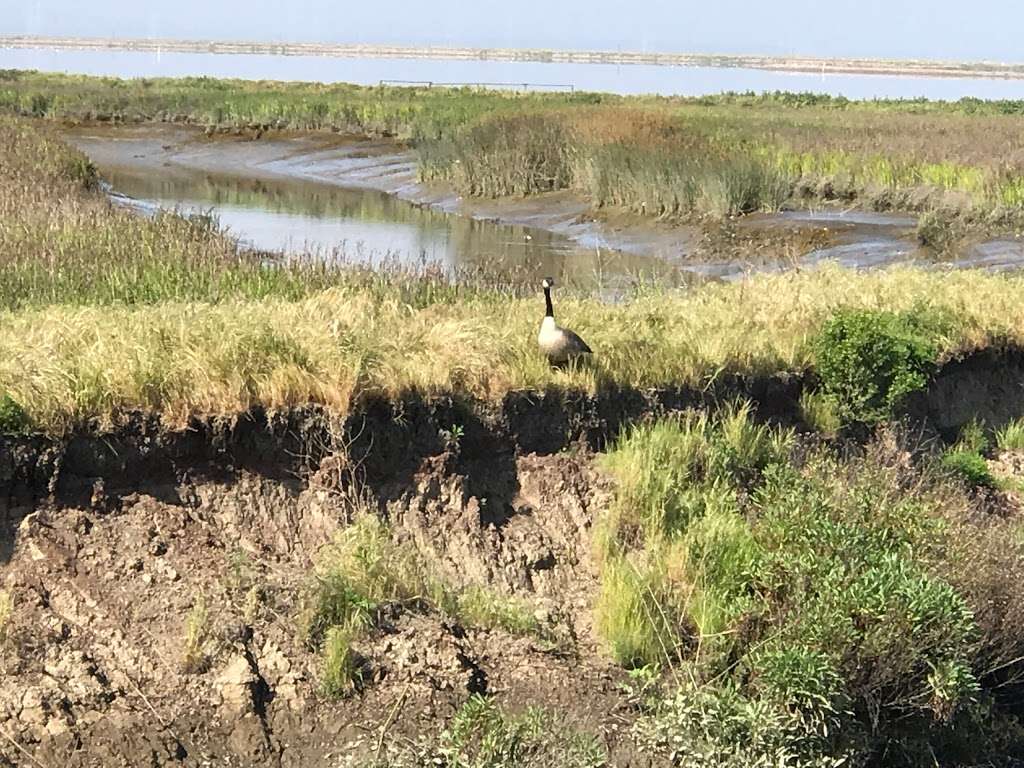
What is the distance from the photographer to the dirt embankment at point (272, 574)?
659 cm

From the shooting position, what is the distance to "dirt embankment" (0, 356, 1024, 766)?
6590mm

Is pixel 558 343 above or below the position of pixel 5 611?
above

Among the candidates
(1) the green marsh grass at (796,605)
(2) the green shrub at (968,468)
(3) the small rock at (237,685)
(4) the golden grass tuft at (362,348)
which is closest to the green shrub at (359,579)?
(3) the small rock at (237,685)

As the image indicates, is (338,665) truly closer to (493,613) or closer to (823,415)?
(493,613)

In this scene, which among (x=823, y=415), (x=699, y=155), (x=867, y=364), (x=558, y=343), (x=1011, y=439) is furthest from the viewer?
(x=699, y=155)

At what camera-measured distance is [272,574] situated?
7.45 m

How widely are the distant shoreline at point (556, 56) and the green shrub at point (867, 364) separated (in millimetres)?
131115

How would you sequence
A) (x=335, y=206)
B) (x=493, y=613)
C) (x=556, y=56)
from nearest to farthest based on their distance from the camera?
(x=493, y=613), (x=335, y=206), (x=556, y=56)

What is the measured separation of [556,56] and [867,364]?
164370 mm

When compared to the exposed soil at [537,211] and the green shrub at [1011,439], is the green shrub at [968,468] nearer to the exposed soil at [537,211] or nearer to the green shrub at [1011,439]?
the green shrub at [1011,439]

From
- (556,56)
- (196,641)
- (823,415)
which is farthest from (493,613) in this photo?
(556,56)

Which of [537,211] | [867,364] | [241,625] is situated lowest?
[241,625]

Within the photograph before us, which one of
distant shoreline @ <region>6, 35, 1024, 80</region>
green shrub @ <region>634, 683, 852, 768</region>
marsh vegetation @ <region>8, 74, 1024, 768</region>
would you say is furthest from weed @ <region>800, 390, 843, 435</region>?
distant shoreline @ <region>6, 35, 1024, 80</region>

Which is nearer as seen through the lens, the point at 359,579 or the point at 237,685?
the point at 237,685
